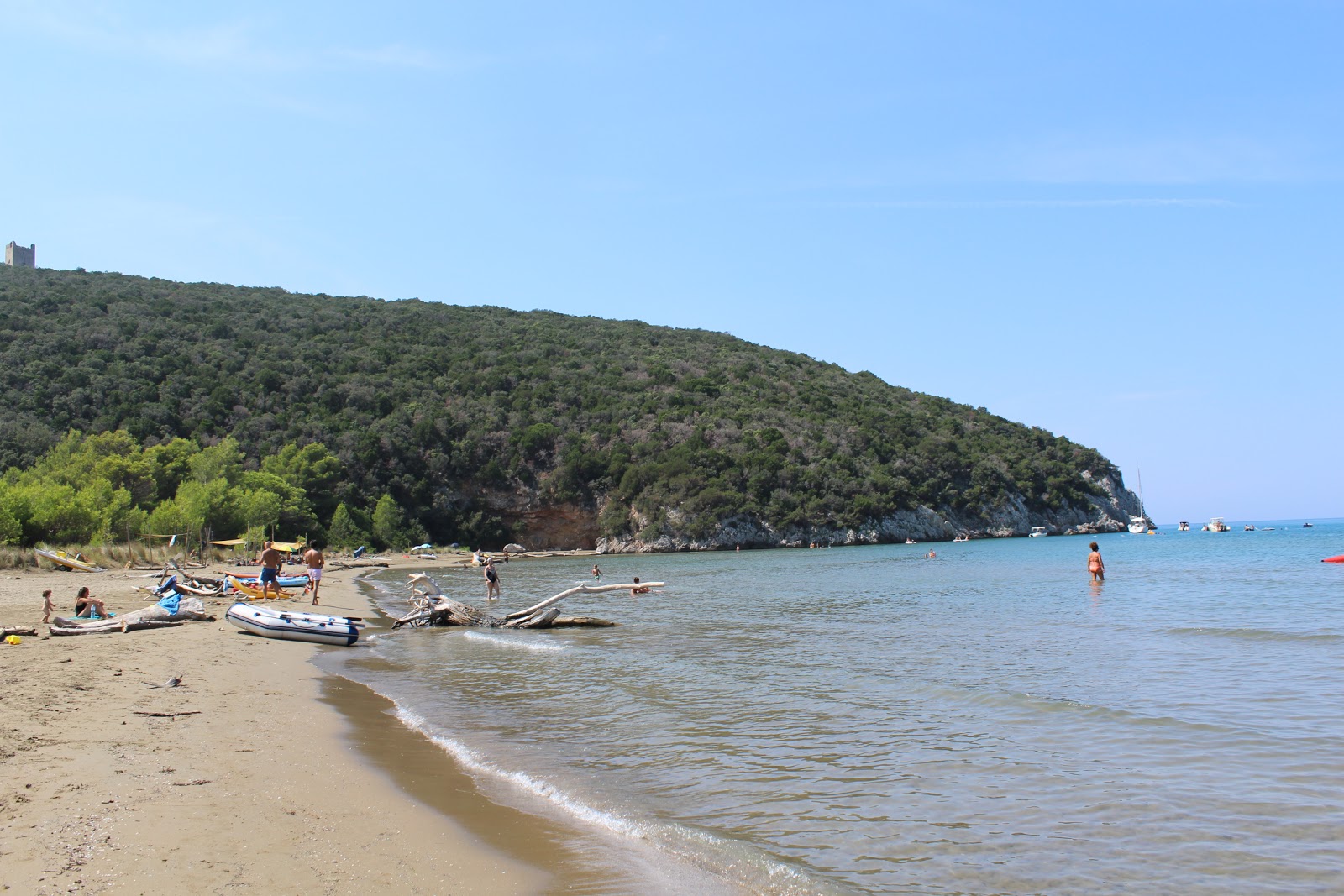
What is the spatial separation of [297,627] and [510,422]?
6738cm

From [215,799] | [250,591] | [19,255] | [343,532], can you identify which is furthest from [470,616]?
[19,255]

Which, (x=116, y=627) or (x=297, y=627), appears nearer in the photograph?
(x=116, y=627)

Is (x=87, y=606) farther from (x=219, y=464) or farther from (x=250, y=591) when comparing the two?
(x=219, y=464)

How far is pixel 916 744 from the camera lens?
794cm

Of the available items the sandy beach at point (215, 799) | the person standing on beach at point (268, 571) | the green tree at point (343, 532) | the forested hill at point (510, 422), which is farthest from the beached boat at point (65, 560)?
the green tree at point (343, 532)

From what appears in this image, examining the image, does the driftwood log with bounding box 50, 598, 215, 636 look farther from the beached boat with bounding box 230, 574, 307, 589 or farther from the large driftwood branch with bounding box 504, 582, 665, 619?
the beached boat with bounding box 230, 574, 307, 589

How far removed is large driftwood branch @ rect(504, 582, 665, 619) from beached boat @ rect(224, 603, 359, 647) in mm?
4033

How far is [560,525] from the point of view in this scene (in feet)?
272

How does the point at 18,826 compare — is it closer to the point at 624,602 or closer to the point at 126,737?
the point at 126,737

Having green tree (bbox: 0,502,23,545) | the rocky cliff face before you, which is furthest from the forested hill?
green tree (bbox: 0,502,23,545)

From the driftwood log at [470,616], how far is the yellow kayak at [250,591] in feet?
17.7

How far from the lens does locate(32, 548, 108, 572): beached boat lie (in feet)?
92.7

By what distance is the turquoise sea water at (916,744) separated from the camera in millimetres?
5152

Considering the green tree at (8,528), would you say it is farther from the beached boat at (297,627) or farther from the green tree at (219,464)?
the green tree at (219,464)
